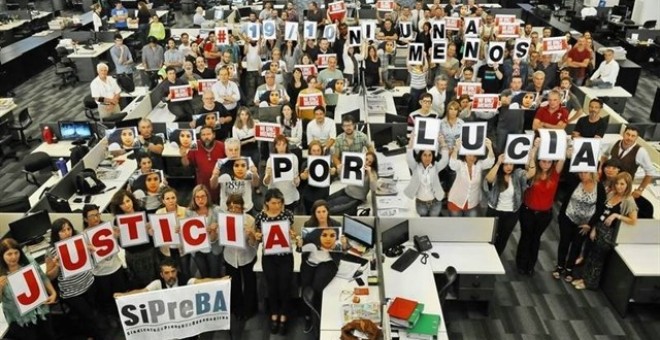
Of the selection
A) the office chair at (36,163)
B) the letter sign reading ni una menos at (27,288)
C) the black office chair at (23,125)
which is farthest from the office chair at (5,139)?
the letter sign reading ni una menos at (27,288)

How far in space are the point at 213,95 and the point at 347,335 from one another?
455 cm

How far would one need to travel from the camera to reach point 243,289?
19.5ft

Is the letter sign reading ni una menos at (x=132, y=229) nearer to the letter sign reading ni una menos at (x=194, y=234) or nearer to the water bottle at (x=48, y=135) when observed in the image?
the letter sign reading ni una menos at (x=194, y=234)

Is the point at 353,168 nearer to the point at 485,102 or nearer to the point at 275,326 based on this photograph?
the point at 275,326

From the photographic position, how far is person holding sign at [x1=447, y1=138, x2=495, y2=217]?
235 inches


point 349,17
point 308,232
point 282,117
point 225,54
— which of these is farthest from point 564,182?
point 349,17

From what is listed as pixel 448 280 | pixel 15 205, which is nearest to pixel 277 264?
pixel 448 280

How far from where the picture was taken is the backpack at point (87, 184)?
6977 mm

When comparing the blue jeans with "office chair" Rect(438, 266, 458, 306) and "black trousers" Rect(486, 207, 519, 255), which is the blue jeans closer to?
"black trousers" Rect(486, 207, 519, 255)

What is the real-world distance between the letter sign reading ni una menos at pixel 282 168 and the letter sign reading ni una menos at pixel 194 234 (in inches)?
46.9

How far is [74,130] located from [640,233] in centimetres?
741

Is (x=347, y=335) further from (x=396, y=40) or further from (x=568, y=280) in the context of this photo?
(x=396, y=40)

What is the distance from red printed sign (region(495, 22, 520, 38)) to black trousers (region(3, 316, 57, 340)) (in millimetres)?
8771

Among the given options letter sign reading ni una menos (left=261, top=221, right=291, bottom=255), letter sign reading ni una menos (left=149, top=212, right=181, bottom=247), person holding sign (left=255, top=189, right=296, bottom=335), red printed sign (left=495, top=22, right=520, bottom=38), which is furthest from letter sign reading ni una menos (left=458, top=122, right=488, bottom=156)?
red printed sign (left=495, top=22, right=520, bottom=38)
